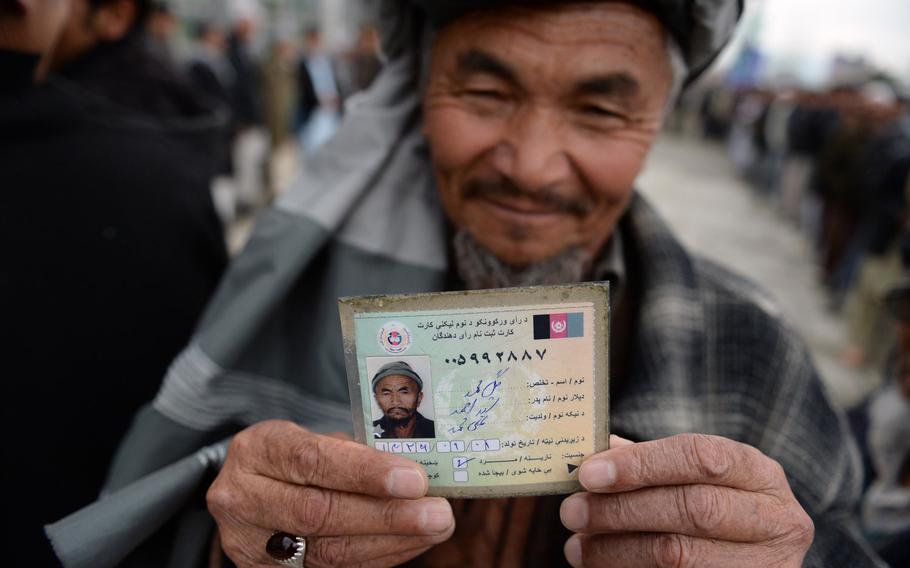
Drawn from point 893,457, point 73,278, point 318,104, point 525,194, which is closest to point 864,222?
point 893,457

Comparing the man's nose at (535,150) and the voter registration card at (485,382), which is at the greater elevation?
the man's nose at (535,150)

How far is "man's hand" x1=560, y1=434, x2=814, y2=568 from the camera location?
792mm

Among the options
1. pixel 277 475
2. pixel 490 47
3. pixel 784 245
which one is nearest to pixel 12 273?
pixel 277 475

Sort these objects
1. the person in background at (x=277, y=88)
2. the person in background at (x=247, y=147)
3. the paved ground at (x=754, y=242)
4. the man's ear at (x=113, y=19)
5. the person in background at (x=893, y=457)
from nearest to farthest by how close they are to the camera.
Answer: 1. the person in background at (x=893, y=457)
2. the man's ear at (x=113, y=19)
3. the paved ground at (x=754, y=242)
4. the person in background at (x=247, y=147)
5. the person in background at (x=277, y=88)

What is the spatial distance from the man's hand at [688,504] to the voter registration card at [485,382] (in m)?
0.05

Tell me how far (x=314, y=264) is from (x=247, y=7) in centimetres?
1305

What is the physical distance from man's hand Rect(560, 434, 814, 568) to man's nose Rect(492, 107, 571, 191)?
21.2 inches

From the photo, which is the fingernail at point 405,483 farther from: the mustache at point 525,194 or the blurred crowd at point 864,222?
the blurred crowd at point 864,222

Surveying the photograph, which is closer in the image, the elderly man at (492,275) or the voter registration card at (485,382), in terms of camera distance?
the voter registration card at (485,382)

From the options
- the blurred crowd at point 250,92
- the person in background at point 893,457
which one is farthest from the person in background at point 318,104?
the person in background at point 893,457

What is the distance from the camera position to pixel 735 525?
2.64ft

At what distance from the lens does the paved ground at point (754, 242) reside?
17.6ft

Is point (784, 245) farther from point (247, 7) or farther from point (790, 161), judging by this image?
point (247, 7)

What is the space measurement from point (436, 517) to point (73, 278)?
3.37 ft
